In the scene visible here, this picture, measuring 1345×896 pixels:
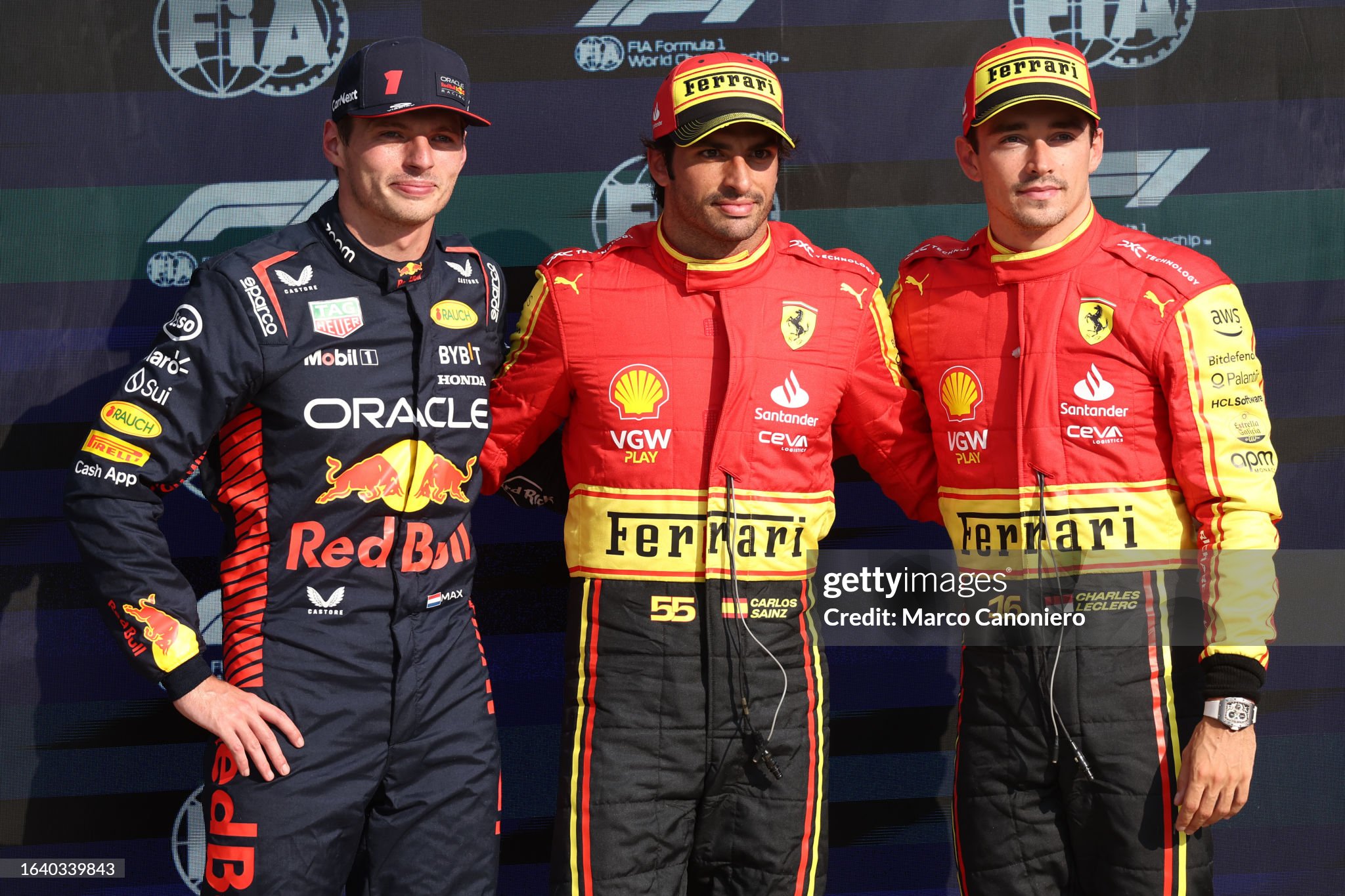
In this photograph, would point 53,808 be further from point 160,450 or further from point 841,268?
point 841,268

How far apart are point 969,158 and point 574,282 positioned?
3.13 ft

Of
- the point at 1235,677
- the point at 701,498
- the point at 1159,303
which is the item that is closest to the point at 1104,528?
the point at 1235,677

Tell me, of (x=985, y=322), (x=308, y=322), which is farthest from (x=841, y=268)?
(x=308, y=322)

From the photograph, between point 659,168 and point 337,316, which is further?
point 659,168

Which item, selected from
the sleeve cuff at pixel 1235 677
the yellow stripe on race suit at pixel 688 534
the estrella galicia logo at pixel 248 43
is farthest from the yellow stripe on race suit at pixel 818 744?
the estrella galicia logo at pixel 248 43

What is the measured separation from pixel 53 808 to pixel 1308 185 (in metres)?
3.89

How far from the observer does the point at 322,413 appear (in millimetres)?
2297

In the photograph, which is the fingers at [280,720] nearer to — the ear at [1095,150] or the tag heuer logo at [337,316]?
the tag heuer logo at [337,316]

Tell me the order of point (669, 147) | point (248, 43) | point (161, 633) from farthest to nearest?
point (248, 43) → point (669, 147) → point (161, 633)

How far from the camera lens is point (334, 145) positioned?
241 centimetres

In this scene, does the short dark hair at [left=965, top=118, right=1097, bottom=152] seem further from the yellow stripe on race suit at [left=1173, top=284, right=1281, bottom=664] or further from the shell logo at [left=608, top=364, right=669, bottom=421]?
the shell logo at [left=608, top=364, right=669, bottom=421]

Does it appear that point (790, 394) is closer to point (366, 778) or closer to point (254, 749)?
point (366, 778)

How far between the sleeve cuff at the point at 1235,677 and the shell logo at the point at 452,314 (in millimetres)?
1704

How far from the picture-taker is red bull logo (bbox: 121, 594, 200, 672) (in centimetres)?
216
